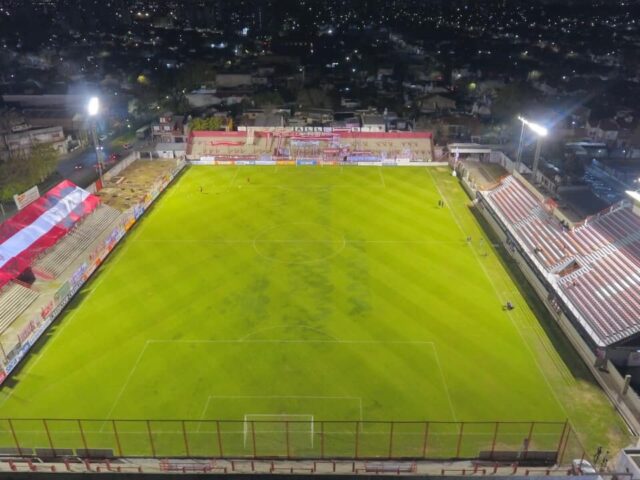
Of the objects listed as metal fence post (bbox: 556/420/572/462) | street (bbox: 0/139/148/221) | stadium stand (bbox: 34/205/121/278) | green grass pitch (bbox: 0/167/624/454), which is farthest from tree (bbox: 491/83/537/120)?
metal fence post (bbox: 556/420/572/462)

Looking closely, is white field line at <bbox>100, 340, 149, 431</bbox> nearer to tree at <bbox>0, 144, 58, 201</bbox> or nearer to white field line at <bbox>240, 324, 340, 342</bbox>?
white field line at <bbox>240, 324, 340, 342</bbox>

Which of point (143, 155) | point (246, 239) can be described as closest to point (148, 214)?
point (246, 239)

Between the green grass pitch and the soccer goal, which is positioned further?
the green grass pitch

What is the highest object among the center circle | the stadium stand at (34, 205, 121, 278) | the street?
the street

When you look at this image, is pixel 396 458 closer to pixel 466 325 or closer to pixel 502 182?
pixel 466 325

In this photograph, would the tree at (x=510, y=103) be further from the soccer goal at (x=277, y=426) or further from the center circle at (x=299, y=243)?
the soccer goal at (x=277, y=426)

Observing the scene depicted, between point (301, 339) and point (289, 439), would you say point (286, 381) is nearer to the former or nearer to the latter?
point (301, 339)
